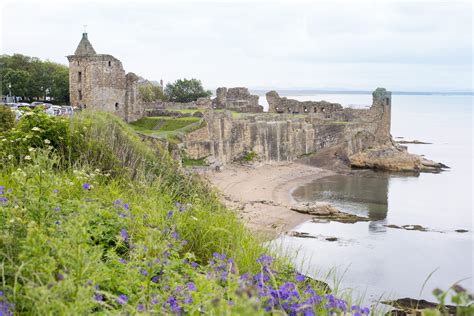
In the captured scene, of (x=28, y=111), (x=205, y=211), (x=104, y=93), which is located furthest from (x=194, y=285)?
(x=104, y=93)

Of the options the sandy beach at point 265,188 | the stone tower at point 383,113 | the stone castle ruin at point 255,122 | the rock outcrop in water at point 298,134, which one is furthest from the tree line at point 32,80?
the stone tower at point 383,113

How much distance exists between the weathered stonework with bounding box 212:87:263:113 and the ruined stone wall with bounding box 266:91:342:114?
183 centimetres

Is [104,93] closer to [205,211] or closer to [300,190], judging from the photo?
[300,190]

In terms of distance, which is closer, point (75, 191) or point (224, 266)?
point (224, 266)

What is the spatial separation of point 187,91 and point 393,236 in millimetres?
37679

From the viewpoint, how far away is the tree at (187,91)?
2274 inches

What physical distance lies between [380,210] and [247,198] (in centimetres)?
647

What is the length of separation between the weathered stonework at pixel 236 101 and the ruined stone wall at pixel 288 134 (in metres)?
4.72

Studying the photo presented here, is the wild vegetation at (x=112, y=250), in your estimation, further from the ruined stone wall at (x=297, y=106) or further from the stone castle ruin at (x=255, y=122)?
the ruined stone wall at (x=297, y=106)

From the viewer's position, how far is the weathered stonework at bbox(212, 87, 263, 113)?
5059 centimetres

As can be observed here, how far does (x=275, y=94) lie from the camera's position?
5312cm

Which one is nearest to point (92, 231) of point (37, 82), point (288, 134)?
point (288, 134)

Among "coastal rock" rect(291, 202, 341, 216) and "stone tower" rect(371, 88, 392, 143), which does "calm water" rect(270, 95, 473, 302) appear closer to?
"coastal rock" rect(291, 202, 341, 216)

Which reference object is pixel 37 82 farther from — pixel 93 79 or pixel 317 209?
pixel 317 209
